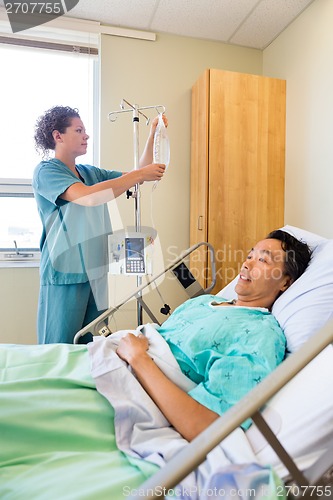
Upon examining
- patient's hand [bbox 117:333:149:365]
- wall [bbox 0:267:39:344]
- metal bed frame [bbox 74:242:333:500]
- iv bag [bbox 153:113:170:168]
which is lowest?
wall [bbox 0:267:39:344]

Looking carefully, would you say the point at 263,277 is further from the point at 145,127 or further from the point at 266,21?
the point at 266,21

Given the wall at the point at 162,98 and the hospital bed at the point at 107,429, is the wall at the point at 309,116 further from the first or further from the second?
the hospital bed at the point at 107,429

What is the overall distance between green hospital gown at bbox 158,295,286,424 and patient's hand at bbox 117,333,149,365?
9 centimetres

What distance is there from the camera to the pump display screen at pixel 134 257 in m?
2.02

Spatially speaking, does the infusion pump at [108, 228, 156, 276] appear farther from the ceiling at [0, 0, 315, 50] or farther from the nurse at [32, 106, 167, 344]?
the ceiling at [0, 0, 315, 50]

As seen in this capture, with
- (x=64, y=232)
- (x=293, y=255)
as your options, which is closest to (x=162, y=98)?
(x=64, y=232)

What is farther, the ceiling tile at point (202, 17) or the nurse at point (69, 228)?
the ceiling tile at point (202, 17)

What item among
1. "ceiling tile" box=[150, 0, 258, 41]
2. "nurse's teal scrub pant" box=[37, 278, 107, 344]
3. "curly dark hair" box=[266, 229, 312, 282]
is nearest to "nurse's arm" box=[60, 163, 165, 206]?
"nurse's teal scrub pant" box=[37, 278, 107, 344]

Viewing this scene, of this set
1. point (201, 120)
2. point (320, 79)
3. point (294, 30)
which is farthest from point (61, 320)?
point (294, 30)

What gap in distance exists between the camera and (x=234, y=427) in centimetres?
50

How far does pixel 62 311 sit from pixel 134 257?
1.53ft

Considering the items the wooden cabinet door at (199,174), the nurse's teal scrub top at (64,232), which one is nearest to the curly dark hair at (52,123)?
the nurse's teal scrub top at (64,232)

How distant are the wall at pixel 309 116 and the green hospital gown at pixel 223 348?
139cm

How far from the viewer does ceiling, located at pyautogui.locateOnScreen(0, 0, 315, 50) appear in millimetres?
2395
